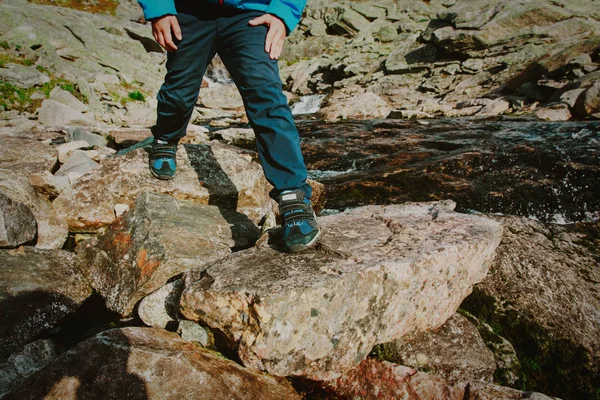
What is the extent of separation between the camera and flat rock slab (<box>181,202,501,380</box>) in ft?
5.75

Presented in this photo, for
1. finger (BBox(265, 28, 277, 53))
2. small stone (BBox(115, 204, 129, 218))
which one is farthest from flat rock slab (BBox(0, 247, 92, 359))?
finger (BBox(265, 28, 277, 53))

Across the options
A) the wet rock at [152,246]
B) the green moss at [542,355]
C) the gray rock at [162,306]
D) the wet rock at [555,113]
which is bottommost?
the green moss at [542,355]

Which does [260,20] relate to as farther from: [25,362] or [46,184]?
[46,184]

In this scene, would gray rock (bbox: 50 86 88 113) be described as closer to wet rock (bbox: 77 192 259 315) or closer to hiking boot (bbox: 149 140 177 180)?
hiking boot (bbox: 149 140 177 180)

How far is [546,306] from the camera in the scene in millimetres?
2723

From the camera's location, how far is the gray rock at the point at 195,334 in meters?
1.99

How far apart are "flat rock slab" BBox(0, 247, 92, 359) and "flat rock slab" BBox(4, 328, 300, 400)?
2.52 feet

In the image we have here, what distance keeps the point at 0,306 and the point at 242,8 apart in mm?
2641

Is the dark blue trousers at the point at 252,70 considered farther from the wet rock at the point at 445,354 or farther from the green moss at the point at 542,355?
the green moss at the point at 542,355

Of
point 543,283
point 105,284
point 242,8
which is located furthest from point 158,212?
point 543,283

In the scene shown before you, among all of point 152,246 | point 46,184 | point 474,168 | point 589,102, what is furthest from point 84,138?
point 589,102

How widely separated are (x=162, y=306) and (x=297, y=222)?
1.07 m

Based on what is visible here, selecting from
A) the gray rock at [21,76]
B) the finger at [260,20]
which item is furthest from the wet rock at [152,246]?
the gray rock at [21,76]

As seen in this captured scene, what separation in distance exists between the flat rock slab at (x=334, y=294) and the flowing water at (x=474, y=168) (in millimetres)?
2752
